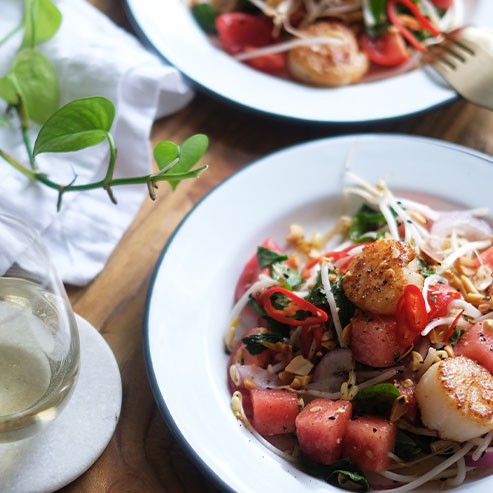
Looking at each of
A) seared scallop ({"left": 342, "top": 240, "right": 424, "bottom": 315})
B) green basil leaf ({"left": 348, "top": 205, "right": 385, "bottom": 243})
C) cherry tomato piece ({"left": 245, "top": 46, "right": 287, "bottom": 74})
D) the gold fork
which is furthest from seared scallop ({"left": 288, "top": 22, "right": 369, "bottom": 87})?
seared scallop ({"left": 342, "top": 240, "right": 424, "bottom": 315})

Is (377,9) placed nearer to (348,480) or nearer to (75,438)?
(348,480)

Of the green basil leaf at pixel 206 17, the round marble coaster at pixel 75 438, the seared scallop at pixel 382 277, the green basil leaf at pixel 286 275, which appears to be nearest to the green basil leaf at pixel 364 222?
the green basil leaf at pixel 286 275

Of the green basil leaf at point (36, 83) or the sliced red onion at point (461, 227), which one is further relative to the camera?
the green basil leaf at point (36, 83)

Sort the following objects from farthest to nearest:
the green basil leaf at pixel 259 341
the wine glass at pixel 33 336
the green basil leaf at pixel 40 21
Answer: the green basil leaf at pixel 40 21 → the green basil leaf at pixel 259 341 → the wine glass at pixel 33 336

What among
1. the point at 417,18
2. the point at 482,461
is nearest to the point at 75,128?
the point at 482,461

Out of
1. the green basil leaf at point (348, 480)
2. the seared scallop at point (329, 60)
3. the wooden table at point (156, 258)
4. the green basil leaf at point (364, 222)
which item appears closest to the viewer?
the green basil leaf at point (348, 480)

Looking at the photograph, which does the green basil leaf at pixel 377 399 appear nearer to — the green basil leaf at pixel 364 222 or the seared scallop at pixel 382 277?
the seared scallop at pixel 382 277
